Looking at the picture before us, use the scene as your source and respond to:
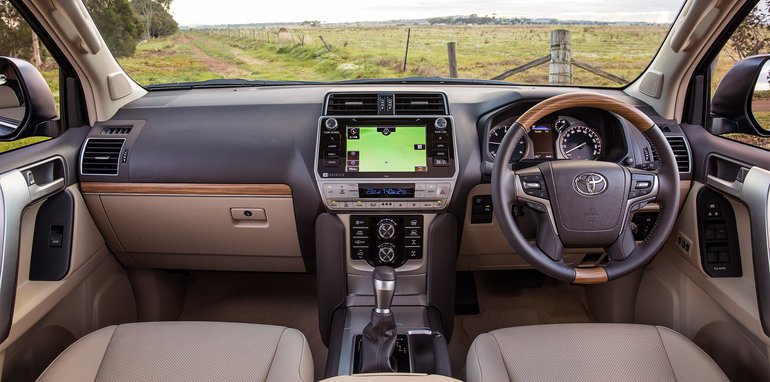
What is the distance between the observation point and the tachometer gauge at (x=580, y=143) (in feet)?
7.20

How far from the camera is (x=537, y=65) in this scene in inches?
111

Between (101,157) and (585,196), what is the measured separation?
6.49 ft

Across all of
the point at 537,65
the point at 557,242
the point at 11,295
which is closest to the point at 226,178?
the point at 11,295

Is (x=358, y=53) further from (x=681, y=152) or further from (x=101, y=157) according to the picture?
(x=681, y=152)

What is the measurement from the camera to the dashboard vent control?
7.64 feet

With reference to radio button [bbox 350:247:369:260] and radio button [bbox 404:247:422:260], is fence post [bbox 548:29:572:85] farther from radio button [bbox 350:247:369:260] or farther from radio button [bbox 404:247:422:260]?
radio button [bbox 350:247:369:260]

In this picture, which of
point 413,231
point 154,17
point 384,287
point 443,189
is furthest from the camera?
point 154,17

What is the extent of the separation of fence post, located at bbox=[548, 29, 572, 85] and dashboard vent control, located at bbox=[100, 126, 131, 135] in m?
2.08

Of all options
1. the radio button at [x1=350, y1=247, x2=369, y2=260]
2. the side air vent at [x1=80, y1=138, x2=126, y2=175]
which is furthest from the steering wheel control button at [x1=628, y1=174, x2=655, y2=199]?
the side air vent at [x1=80, y1=138, x2=126, y2=175]

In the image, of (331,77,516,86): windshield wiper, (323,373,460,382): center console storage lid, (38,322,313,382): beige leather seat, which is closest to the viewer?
(323,373,460,382): center console storage lid

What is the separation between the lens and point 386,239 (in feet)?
7.45

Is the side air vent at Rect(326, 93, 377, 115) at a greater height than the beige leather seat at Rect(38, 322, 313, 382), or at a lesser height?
greater

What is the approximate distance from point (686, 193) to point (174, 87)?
2474 mm

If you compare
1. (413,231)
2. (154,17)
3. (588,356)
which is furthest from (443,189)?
(154,17)
